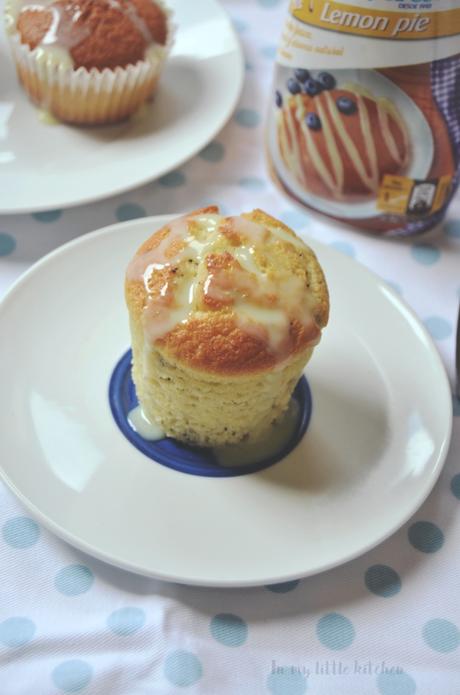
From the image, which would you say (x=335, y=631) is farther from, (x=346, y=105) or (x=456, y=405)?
(x=346, y=105)

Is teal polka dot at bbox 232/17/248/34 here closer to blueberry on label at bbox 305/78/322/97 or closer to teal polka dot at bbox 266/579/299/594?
blueberry on label at bbox 305/78/322/97

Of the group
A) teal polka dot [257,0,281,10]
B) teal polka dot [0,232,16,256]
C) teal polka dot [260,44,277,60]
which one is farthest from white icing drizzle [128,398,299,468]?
teal polka dot [257,0,281,10]

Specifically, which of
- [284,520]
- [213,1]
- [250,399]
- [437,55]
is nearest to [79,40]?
[213,1]

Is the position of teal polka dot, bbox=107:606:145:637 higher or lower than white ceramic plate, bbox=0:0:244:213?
lower

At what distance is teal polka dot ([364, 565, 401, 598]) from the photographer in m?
0.86

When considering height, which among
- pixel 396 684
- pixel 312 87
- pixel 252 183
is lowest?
pixel 396 684

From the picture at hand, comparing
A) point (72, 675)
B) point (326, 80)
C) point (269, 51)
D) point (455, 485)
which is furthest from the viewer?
point (269, 51)

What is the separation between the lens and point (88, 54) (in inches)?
50.9

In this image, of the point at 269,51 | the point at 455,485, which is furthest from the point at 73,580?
the point at 269,51

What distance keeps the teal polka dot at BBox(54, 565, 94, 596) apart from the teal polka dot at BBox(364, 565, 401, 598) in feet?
0.98

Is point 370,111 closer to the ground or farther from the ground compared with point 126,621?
farther from the ground

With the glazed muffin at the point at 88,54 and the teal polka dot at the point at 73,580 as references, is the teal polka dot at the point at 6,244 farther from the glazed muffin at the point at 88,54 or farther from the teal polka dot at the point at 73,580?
the teal polka dot at the point at 73,580

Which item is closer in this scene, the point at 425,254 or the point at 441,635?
the point at 441,635

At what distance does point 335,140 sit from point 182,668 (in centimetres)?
76
